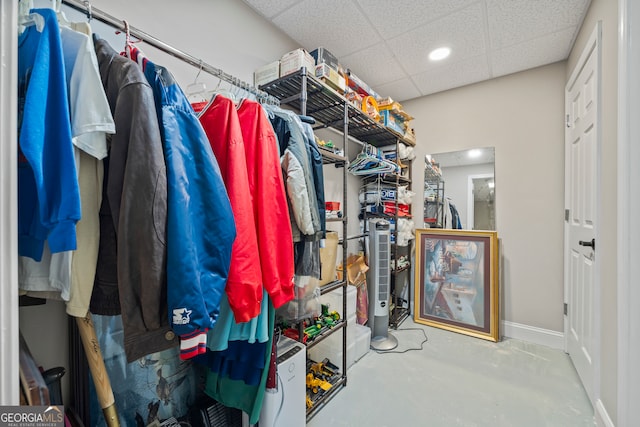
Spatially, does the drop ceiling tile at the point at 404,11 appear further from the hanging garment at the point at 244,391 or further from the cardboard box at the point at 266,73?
the hanging garment at the point at 244,391

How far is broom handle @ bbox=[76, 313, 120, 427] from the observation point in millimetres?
752

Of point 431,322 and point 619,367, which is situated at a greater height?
point 619,367

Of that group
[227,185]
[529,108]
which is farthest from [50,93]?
[529,108]

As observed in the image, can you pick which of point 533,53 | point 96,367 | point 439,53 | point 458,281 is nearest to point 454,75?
point 439,53

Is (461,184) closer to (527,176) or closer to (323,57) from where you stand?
(527,176)

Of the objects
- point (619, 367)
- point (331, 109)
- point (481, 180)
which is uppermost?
point (331, 109)

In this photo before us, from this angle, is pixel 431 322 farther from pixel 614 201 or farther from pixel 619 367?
pixel 614 201

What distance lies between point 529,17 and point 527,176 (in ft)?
4.25

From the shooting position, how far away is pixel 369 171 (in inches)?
97.3

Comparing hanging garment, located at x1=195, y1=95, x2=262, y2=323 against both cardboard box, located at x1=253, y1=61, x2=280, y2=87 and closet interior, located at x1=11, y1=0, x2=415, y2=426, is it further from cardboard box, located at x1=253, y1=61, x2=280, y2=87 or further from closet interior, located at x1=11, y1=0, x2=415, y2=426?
cardboard box, located at x1=253, y1=61, x2=280, y2=87

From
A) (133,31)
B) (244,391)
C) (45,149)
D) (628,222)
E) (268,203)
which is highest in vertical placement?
(133,31)

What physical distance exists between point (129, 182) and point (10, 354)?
1.22ft

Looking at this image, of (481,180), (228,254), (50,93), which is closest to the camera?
(50,93)

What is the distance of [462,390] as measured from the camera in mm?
1700
